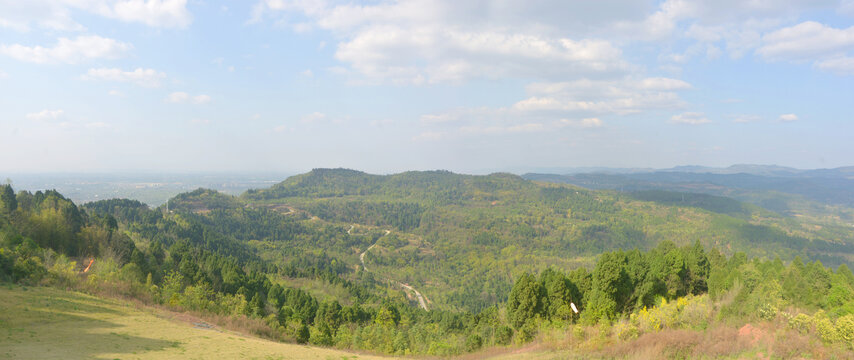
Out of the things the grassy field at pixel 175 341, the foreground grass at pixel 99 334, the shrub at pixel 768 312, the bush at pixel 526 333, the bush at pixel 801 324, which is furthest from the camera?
the bush at pixel 526 333

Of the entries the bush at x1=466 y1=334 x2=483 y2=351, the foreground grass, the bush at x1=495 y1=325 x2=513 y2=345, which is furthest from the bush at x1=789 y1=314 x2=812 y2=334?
the foreground grass

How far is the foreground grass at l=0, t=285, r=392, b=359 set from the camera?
17.1 m

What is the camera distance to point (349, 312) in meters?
54.8

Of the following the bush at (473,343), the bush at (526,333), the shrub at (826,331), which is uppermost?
the shrub at (826,331)

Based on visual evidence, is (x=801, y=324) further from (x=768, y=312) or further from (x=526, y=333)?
(x=526, y=333)

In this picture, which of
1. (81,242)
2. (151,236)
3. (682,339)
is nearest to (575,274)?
(682,339)

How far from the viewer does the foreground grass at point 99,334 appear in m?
17.1

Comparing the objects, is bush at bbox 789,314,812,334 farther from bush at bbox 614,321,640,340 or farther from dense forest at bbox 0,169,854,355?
bush at bbox 614,321,640,340

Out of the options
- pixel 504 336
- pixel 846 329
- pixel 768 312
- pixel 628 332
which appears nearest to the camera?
pixel 846 329

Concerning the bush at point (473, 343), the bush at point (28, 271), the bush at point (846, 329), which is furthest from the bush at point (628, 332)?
the bush at point (28, 271)

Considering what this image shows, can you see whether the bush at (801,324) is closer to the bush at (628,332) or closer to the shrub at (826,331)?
the shrub at (826,331)

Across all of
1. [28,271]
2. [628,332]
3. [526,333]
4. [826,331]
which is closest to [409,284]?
[526,333]

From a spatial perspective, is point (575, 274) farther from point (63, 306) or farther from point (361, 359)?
point (63, 306)

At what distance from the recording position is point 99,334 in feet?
65.8
